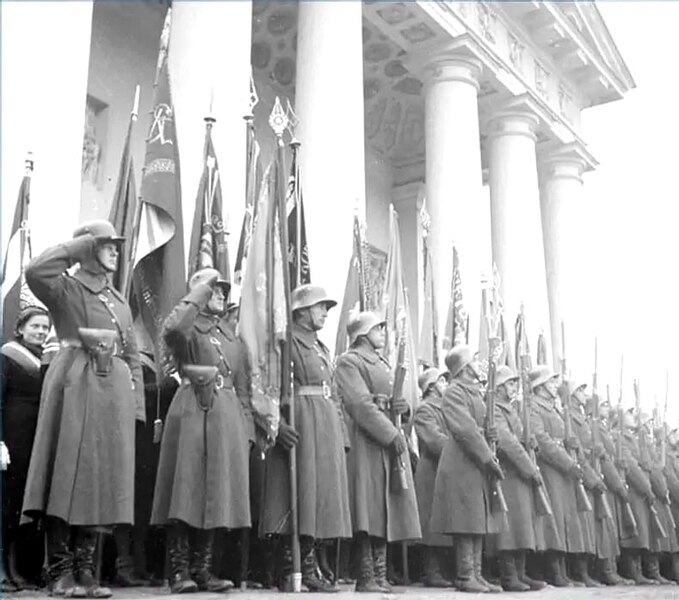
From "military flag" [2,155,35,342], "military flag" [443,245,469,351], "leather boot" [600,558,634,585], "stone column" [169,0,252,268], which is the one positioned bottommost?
"leather boot" [600,558,634,585]

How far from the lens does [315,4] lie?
49.6 feet

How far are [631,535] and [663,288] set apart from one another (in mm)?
4077

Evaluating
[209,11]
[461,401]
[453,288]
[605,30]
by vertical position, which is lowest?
[461,401]

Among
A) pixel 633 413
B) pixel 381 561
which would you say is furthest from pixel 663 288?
pixel 381 561

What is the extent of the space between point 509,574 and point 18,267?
523 cm

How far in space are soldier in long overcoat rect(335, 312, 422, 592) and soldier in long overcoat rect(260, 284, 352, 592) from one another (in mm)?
269

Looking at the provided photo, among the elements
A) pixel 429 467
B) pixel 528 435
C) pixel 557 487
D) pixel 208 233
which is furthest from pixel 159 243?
pixel 557 487

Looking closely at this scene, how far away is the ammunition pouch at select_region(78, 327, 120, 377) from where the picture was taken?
19.0ft

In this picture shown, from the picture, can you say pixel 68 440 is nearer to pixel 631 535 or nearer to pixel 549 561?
pixel 549 561

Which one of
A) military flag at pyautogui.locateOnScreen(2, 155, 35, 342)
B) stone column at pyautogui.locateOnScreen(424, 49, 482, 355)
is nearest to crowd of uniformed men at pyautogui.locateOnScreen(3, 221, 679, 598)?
military flag at pyautogui.locateOnScreen(2, 155, 35, 342)

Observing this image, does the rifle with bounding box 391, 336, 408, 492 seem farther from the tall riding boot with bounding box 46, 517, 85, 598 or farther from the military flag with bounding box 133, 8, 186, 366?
the tall riding boot with bounding box 46, 517, 85, 598

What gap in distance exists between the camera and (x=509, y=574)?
9.27 m

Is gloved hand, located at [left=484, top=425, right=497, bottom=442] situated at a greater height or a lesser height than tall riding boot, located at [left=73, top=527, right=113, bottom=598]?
greater

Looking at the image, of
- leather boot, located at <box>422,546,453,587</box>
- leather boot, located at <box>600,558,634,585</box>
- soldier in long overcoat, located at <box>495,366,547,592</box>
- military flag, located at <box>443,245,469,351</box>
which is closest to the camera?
soldier in long overcoat, located at <box>495,366,547,592</box>
